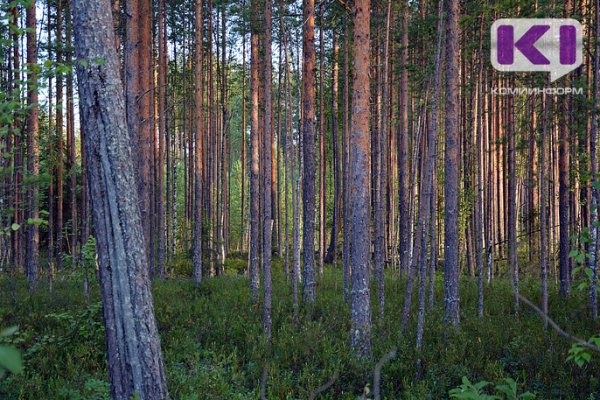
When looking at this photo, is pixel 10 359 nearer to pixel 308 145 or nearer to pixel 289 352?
pixel 289 352

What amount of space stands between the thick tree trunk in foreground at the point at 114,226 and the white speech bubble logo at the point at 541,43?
11.3m

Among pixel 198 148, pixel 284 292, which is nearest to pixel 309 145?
pixel 198 148

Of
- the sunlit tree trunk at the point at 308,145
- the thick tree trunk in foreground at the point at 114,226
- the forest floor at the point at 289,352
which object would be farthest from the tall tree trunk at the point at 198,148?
the thick tree trunk in foreground at the point at 114,226

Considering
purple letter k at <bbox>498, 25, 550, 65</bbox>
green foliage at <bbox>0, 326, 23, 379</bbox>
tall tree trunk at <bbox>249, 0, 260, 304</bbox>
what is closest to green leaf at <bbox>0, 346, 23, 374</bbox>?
green foliage at <bbox>0, 326, 23, 379</bbox>

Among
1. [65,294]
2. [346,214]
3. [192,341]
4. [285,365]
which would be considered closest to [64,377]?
[192,341]

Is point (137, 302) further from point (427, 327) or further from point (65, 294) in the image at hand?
point (65, 294)

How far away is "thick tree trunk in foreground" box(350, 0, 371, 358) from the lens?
344 inches

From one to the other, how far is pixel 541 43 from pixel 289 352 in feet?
34.6

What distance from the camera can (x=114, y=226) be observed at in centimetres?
478

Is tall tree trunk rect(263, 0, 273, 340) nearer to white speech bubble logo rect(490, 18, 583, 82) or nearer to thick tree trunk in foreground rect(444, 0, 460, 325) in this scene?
thick tree trunk in foreground rect(444, 0, 460, 325)

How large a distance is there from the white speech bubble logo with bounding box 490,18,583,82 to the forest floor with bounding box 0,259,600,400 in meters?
6.20

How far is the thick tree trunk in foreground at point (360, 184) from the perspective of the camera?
8742 millimetres

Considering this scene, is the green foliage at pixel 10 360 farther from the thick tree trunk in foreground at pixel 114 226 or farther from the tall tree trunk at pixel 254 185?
the tall tree trunk at pixel 254 185

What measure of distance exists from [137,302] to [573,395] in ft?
20.4
